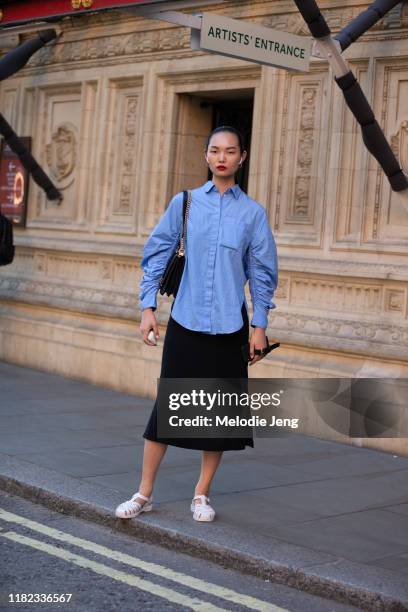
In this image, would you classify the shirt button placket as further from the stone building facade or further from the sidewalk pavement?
the stone building facade

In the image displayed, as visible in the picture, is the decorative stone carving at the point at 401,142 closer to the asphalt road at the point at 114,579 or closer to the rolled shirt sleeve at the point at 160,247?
the rolled shirt sleeve at the point at 160,247

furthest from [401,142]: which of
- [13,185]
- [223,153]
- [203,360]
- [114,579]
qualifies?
[13,185]

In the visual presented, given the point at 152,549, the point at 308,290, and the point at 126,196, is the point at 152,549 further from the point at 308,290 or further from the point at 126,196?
the point at 126,196

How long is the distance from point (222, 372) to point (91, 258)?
22.3 feet

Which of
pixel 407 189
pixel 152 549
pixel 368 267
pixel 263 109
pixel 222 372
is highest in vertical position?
pixel 263 109

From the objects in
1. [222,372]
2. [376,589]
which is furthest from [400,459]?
[376,589]

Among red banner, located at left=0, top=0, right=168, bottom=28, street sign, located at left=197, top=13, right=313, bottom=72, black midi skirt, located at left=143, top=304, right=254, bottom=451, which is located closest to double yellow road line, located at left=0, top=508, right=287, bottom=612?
black midi skirt, located at left=143, top=304, right=254, bottom=451

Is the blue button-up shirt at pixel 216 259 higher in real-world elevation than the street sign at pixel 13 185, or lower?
lower

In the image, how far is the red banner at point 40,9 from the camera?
10.7m

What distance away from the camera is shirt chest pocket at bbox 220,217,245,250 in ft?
21.3

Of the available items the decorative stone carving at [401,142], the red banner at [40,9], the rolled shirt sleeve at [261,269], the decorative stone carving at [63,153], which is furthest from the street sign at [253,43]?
the decorative stone carving at [63,153]

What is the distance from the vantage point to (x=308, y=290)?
10.6 meters

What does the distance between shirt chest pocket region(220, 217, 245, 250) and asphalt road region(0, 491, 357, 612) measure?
5.70 feet

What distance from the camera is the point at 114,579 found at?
18.6 ft
